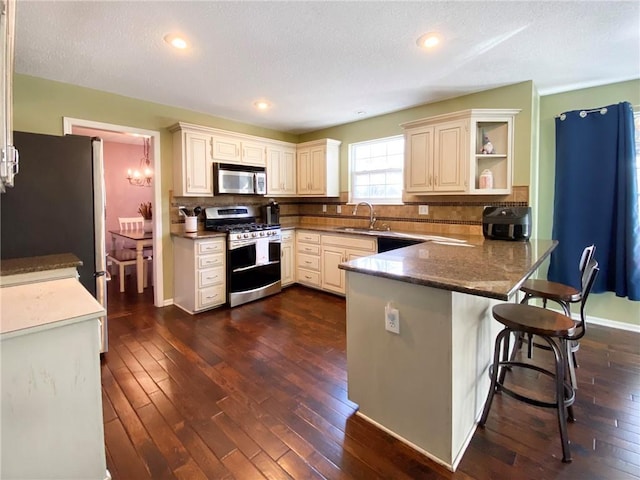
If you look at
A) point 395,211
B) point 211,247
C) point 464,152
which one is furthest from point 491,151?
point 211,247

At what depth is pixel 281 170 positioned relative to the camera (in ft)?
16.0

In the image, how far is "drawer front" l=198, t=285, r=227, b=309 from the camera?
368 centimetres

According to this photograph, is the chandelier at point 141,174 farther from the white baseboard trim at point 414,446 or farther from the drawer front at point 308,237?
the white baseboard trim at point 414,446

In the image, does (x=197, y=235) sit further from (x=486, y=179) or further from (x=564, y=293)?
(x=564, y=293)

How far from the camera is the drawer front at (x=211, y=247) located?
3.65 metres

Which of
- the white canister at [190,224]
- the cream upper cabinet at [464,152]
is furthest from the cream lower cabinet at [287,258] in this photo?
the cream upper cabinet at [464,152]

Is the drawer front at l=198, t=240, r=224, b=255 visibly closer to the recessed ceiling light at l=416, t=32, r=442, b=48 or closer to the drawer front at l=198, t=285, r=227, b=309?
the drawer front at l=198, t=285, r=227, b=309

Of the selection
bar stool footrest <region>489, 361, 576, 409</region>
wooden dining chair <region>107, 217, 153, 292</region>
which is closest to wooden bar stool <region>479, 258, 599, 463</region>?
bar stool footrest <region>489, 361, 576, 409</region>

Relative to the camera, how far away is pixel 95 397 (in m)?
1.32

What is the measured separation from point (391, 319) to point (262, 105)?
3.12m

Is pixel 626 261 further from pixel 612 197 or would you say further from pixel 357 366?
pixel 357 366

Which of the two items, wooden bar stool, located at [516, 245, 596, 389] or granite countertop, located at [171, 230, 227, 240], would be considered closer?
wooden bar stool, located at [516, 245, 596, 389]

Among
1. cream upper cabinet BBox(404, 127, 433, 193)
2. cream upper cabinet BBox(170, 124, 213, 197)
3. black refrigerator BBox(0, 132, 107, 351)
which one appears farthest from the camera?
cream upper cabinet BBox(170, 124, 213, 197)

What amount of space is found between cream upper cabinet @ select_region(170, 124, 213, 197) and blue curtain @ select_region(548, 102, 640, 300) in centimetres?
396
